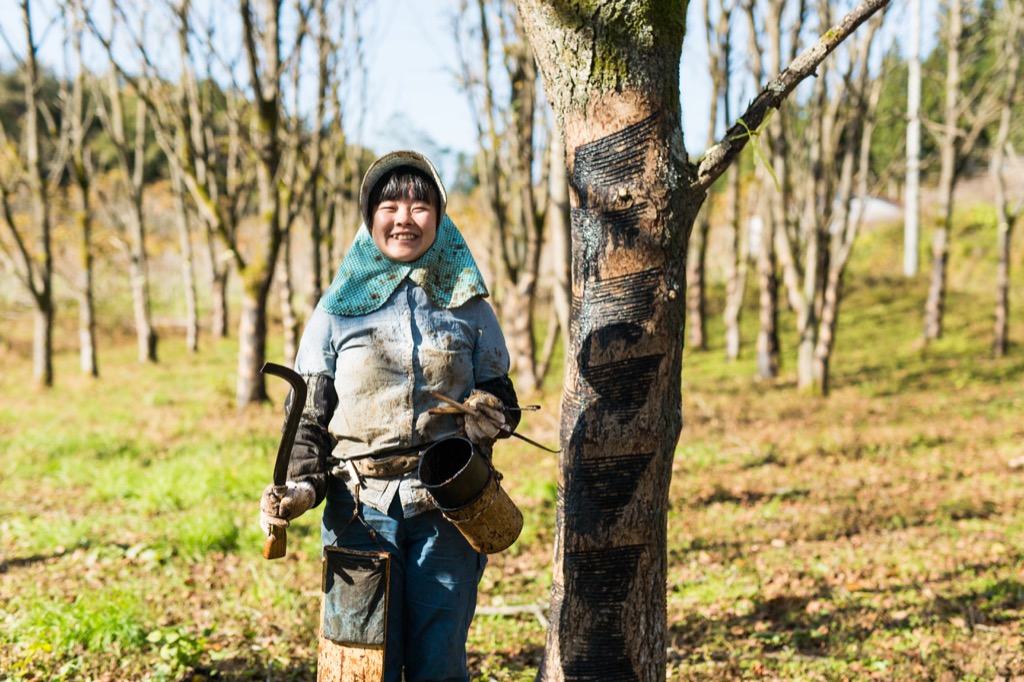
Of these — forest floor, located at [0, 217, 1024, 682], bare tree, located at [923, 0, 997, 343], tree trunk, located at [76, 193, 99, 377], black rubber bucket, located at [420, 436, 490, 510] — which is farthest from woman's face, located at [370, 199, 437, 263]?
bare tree, located at [923, 0, 997, 343]

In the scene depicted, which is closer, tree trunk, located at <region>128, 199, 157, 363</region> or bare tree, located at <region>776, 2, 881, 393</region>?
bare tree, located at <region>776, 2, 881, 393</region>

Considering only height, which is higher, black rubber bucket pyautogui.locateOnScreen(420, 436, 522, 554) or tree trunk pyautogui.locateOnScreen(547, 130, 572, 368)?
tree trunk pyautogui.locateOnScreen(547, 130, 572, 368)

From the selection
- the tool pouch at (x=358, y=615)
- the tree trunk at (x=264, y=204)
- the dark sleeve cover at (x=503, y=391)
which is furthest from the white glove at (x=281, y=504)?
the tree trunk at (x=264, y=204)

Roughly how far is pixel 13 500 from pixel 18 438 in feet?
8.06

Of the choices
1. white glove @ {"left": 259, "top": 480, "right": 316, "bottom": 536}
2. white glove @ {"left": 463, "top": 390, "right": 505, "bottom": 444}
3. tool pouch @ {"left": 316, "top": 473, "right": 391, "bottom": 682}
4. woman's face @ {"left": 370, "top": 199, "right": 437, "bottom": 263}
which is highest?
woman's face @ {"left": 370, "top": 199, "right": 437, "bottom": 263}

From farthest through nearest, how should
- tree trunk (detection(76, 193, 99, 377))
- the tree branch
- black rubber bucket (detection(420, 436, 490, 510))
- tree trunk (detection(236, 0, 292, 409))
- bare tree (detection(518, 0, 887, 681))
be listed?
tree trunk (detection(76, 193, 99, 377))
tree trunk (detection(236, 0, 292, 409))
the tree branch
bare tree (detection(518, 0, 887, 681))
black rubber bucket (detection(420, 436, 490, 510))

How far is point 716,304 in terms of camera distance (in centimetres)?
2389

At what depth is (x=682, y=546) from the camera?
5223 millimetres

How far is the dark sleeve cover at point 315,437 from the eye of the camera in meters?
2.48

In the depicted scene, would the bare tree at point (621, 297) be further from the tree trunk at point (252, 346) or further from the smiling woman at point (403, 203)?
the tree trunk at point (252, 346)

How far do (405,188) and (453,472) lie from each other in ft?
2.90

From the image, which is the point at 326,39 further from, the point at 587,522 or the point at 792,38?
the point at 587,522

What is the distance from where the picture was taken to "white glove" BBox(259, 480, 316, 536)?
2309mm

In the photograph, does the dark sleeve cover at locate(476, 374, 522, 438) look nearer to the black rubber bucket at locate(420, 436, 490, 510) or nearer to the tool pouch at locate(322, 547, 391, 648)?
the black rubber bucket at locate(420, 436, 490, 510)
